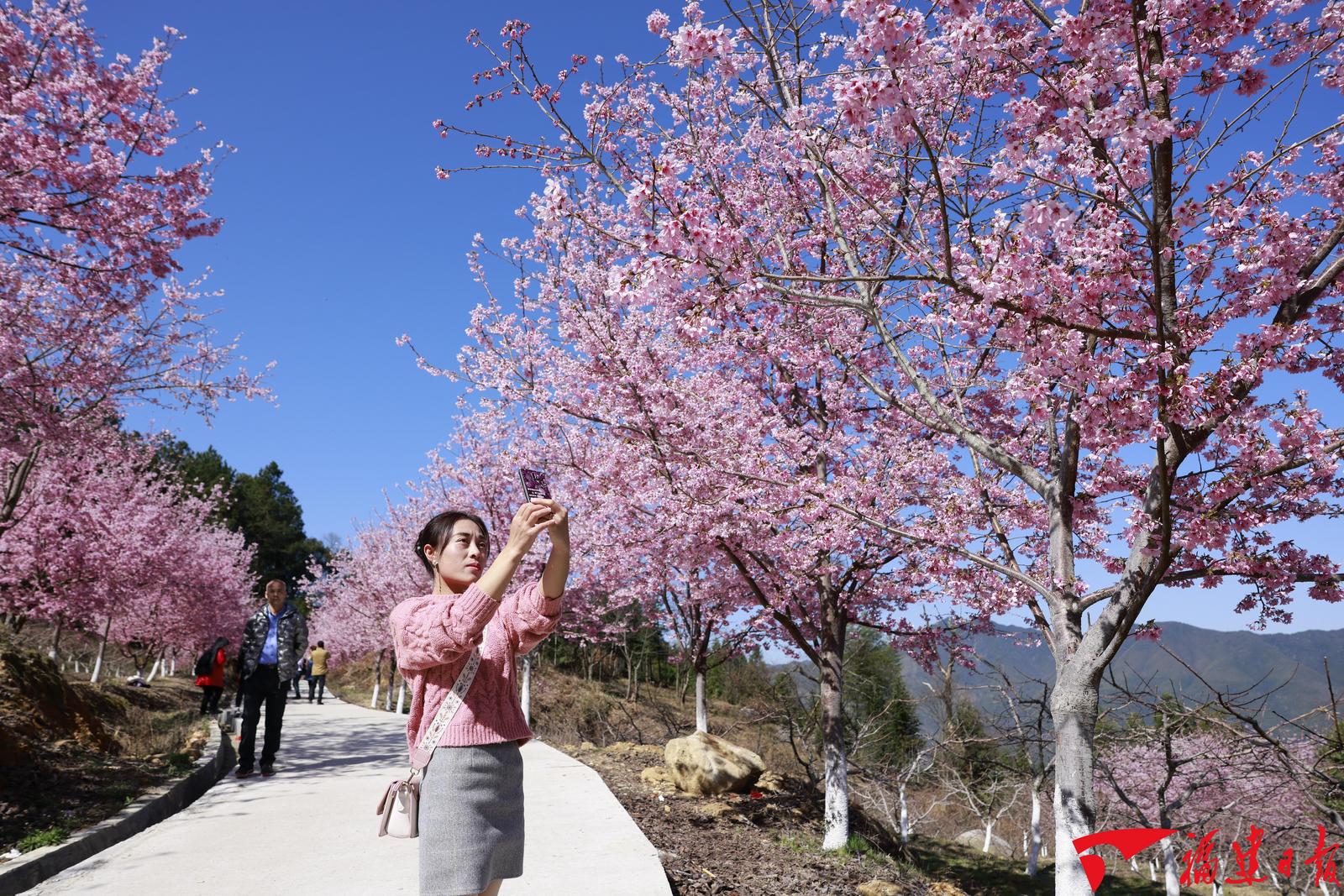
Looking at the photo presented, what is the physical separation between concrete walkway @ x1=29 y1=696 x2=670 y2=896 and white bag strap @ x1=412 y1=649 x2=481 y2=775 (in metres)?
2.32

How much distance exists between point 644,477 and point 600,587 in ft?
20.9

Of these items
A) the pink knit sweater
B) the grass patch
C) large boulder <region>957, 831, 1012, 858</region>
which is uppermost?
the pink knit sweater

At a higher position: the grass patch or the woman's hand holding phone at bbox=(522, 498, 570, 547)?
the woman's hand holding phone at bbox=(522, 498, 570, 547)

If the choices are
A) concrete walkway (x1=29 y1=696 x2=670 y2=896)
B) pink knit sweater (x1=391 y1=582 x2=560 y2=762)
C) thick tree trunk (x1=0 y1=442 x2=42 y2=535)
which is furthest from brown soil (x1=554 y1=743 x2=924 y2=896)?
thick tree trunk (x1=0 y1=442 x2=42 y2=535)

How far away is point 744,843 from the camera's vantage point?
717cm

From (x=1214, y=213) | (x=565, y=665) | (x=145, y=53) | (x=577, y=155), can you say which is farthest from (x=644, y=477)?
(x=565, y=665)

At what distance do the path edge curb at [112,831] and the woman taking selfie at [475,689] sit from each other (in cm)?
376

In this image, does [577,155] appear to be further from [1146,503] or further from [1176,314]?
[1146,503]

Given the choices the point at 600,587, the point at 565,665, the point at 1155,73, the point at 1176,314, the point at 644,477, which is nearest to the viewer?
the point at 1155,73

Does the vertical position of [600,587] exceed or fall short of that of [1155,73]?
it falls short

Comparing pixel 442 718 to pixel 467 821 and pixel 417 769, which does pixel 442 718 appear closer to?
pixel 417 769

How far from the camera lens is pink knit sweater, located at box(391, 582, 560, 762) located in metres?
2.35

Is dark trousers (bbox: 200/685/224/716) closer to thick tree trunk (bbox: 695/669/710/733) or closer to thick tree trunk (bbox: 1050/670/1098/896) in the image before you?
thick tree trunk (bbox: 695/669/710/733)

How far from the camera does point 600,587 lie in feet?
47.5
